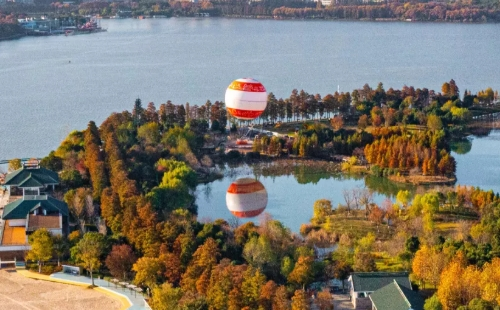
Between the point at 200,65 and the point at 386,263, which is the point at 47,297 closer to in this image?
the point at 386,263

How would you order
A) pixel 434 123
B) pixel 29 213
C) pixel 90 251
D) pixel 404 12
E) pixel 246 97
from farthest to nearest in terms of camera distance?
pixel 404 12 < pixel 434 123 < pixel 246 97 < pixel 29 213 < pixel 90 251

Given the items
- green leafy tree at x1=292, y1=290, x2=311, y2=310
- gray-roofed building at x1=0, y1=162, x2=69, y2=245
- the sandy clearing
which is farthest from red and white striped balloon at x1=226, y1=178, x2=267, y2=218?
green leafy tree at x1=292, y1=290, x2=311, y2=310

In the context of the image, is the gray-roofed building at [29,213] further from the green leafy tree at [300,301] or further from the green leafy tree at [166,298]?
the green leafy tree at [300,301]

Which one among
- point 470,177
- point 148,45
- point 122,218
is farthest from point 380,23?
point 122,218

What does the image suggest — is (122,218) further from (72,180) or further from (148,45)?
(148,45)

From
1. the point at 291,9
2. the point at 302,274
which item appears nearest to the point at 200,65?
the point at 302,274

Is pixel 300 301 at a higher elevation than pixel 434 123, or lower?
higher

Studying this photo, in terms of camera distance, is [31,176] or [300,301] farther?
[31,176]
